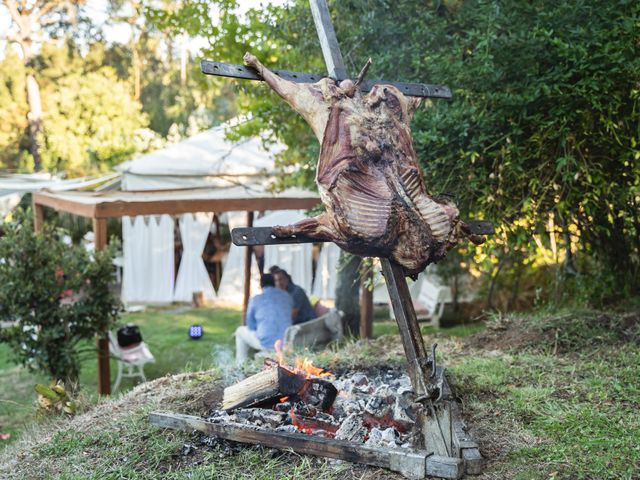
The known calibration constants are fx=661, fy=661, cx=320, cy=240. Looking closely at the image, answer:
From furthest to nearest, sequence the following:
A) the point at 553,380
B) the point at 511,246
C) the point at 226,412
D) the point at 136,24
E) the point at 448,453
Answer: the point at 136,24
the point at 511,246
the point at 553,380
the point at 226,412
the point at 448,453

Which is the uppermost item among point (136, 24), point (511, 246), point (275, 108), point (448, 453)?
point (136, 24)

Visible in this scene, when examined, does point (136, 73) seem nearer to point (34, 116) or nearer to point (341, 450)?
point (34, 116)

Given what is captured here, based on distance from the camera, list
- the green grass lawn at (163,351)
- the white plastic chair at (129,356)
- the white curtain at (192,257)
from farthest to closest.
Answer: the white curtain at (192,257) → the white plastic chair at (129,356) → the green grass lawn at (163,351)

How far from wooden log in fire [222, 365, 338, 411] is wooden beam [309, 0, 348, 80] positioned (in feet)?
6.20

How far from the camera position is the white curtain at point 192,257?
14039 mm

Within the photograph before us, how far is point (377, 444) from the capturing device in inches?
140

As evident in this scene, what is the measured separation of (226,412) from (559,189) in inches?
127

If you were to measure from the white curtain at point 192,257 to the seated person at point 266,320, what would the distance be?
646cm

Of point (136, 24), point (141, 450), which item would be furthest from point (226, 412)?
point (136, 24)

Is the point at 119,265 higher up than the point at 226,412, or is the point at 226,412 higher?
the point at 226,412

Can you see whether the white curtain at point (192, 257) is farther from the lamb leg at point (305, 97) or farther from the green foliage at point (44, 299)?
the lamb leg at point (305, 97)

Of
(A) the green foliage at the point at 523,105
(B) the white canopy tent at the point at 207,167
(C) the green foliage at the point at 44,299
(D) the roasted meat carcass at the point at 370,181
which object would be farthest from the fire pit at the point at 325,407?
(B) the white canopy tent at the point at 207,167

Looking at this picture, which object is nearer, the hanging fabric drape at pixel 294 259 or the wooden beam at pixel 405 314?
the wooden beam at pixel 405 314

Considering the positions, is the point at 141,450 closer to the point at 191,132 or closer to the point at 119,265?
the point at 119,265
